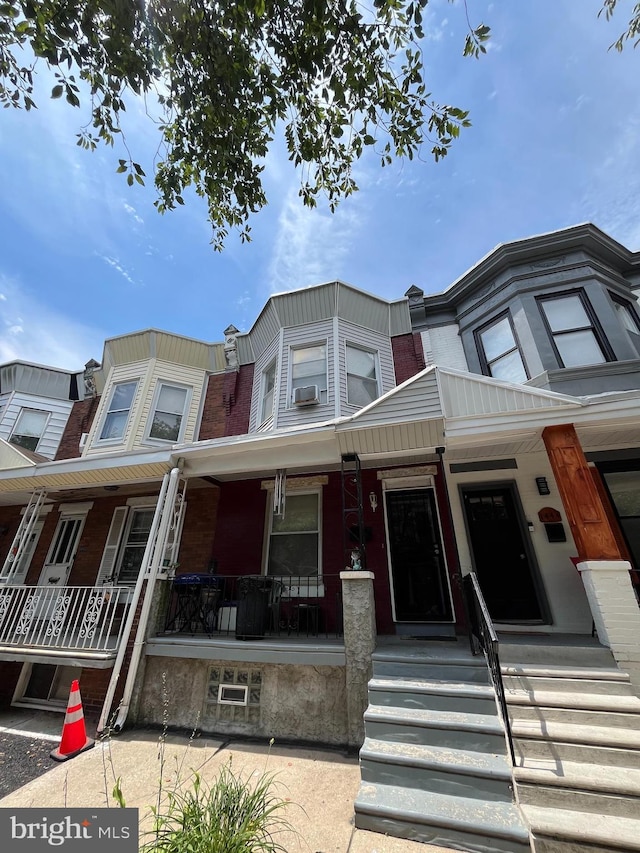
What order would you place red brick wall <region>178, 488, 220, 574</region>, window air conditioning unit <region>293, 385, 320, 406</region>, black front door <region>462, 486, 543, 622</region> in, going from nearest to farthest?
black front door <region>462, 486, 543, 622</region>, red brick wall <region>178, 488, 220, 574</region>, window air conditioning unit <region>293, 385, 320, 406</region>

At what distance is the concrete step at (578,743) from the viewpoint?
301 cm

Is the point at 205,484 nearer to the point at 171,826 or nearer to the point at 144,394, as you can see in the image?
the point at 144,394

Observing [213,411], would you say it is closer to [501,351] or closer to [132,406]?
[132,406]

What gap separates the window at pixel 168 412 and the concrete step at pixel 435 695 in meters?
7.37

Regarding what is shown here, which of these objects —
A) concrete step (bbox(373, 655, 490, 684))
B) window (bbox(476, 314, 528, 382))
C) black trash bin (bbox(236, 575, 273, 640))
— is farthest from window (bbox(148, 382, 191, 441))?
window (bbox(476, 314, 528, 382))

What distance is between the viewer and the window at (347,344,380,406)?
785 centimetres

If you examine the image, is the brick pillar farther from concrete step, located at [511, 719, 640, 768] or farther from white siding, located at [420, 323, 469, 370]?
white siding, located at [420, 323, 469, 370]

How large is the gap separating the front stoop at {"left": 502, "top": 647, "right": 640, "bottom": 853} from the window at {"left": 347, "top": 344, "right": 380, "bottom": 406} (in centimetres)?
516

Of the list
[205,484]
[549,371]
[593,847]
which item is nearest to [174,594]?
[205,484]

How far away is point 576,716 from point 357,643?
2.17m

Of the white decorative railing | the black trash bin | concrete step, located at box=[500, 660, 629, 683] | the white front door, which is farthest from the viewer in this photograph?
→ the white front door

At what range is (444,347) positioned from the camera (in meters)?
8.15

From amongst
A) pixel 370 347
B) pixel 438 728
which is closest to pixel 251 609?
pixel 438 728

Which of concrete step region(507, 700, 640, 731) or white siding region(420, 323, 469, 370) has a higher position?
white siding region(420, 323, 469, 370)
